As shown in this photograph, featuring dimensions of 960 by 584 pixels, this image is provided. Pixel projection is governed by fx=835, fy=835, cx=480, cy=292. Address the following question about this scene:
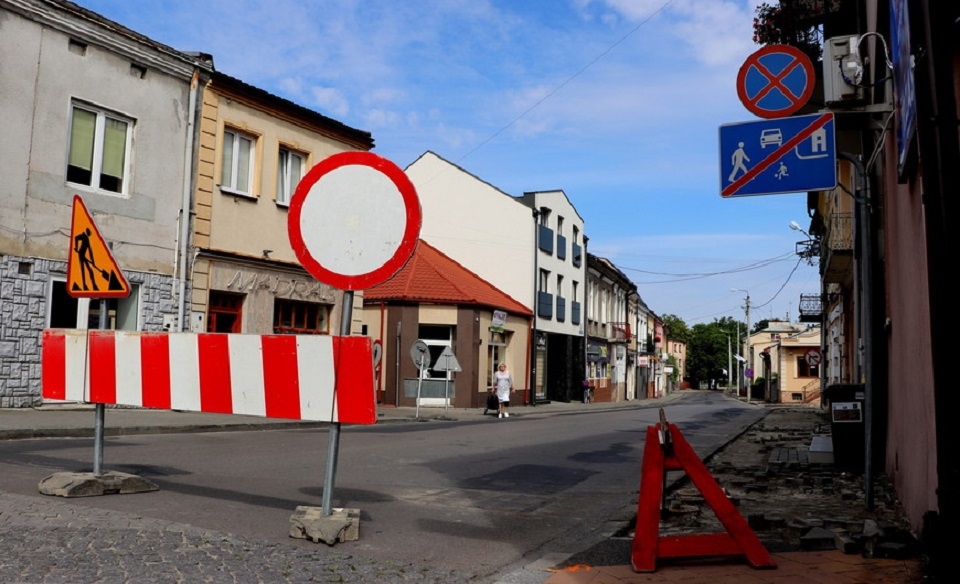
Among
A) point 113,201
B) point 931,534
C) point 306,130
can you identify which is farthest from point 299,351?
point 306,130

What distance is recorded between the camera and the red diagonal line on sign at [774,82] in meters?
6.57

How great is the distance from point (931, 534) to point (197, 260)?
57.0 feet

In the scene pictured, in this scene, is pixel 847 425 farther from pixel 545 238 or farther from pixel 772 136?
pixel 545 238

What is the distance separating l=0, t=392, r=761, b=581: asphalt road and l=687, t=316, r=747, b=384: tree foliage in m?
121

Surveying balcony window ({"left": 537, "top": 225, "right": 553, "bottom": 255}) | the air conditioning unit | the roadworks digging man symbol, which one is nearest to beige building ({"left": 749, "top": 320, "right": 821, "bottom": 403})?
balcony window ({"left": 537, "top": 225, "right": 553, "bottom": 255})

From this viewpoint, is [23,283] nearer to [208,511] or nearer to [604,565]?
[208,511]

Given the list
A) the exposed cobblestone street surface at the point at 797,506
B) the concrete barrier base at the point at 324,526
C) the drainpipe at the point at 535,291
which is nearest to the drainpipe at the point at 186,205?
the exposed cobblestone street surface at the point at 797,506

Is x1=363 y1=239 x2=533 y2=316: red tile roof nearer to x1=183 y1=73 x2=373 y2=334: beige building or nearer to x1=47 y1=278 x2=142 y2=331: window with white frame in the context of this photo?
x1=183 y1=73 x2=373 y2=334: beige building

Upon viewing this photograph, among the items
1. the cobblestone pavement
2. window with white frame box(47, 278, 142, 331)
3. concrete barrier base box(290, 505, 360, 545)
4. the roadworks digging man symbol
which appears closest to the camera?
the cobblestone pavement

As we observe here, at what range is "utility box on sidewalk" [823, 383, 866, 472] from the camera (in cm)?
962

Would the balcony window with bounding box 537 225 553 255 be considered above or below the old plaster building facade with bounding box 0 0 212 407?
above

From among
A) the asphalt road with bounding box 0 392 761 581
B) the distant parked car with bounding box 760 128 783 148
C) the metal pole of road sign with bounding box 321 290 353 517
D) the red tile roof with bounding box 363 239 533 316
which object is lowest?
the asphalt road with bounding box 0 392 761 581

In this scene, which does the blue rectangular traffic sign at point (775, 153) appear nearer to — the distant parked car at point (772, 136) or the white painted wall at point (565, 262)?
the distant parked car at point (772, 136)

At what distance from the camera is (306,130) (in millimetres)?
21906
